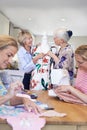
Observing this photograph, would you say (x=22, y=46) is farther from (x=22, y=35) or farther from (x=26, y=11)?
(x=26, y=11)

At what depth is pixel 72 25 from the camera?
848cm

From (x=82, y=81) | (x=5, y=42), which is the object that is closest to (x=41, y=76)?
(x=82, y=81)

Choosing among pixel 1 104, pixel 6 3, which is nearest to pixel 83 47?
pixel 1 104

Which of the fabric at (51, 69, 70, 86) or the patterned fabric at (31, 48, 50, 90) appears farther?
the patterned fabric at (31, 48, 50, 90)

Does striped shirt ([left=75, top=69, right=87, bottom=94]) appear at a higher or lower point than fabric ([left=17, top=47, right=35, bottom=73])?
lower

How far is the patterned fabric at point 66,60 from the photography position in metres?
2.16

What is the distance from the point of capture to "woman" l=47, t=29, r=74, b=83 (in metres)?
2.16

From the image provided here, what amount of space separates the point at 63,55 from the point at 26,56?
0.36m

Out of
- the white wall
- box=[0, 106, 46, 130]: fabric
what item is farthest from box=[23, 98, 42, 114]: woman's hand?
the white wall

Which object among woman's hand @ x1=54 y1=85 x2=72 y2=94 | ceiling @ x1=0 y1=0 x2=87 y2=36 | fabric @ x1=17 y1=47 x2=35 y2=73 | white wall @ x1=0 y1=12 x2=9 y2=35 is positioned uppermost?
ceiling @ x1=0 y1=0 x2=87 y2=36

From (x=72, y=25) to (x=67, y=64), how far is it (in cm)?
650

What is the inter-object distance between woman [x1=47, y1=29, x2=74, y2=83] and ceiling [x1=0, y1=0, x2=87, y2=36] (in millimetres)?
2306

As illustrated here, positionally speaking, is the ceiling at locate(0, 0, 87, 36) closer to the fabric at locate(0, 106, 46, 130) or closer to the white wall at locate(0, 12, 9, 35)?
the white wall at locate(0, 12, 9, 35)

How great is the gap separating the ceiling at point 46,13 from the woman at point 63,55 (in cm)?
231
